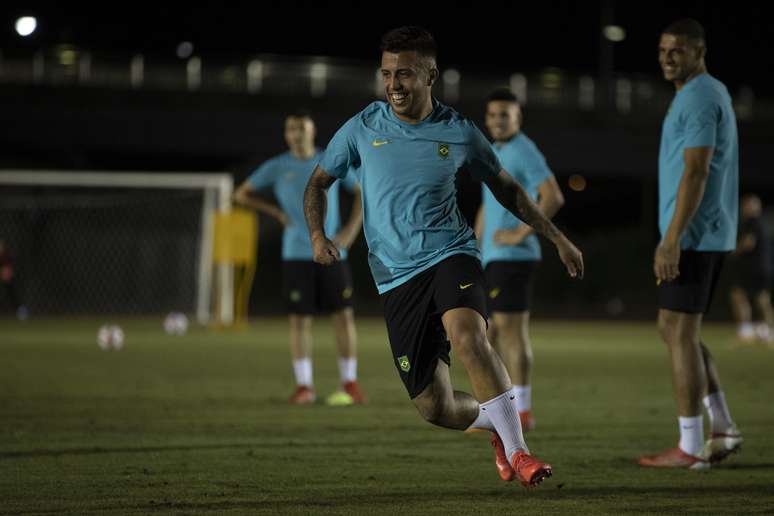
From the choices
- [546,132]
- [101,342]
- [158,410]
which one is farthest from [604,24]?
[158,410]

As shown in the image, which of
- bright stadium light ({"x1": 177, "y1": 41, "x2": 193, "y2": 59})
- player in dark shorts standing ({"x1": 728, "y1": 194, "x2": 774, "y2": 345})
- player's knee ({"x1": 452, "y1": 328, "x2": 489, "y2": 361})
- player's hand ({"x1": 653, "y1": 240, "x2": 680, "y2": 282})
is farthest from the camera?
bright stadium light ({"x1": 177, "y1": 41, "x2": 193, "y2": 59})

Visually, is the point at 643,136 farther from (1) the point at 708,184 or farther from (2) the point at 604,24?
(1) the point at 708,184

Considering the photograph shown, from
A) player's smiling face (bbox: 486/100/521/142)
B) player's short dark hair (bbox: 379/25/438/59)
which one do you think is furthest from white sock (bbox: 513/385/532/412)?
player's short dark hair (bbox: 379/25/438/59)

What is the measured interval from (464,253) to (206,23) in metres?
45.1

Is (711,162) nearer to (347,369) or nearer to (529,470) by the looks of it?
(529,470)

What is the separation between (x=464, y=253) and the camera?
18.8ft

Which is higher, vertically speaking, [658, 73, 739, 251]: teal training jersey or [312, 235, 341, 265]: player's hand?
[658, 73, 739, 251]: teal training jersey

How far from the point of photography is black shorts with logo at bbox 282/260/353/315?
1071 centimetres

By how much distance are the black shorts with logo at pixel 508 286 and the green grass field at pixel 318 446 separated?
918 mm

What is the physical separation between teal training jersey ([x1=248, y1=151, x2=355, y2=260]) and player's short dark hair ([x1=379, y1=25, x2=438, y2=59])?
194 inches

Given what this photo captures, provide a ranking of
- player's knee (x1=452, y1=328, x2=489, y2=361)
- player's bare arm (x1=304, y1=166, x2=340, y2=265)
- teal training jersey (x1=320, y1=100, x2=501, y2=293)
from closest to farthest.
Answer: player's knee (x1=452, y1=328, x2=489, y2=361) → teal training jersey (x1=320, y1=100, x2=501, y2=293) → player's bare arm (x1=304, y1=166, x2=340, y2=265)

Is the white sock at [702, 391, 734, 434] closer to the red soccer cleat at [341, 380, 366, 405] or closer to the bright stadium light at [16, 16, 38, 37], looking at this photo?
the red soccer cleat at [341, 380, 366, 405]

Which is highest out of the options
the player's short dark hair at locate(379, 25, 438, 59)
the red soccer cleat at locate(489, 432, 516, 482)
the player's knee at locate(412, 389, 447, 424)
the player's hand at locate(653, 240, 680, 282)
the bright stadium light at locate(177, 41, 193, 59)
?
the bright stadium light at locate(177, 41, 193, 59)

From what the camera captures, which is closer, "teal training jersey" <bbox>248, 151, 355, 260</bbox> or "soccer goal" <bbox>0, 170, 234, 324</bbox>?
"teal training jersey" <bbox>248, 151, 355, 260</bbox>
